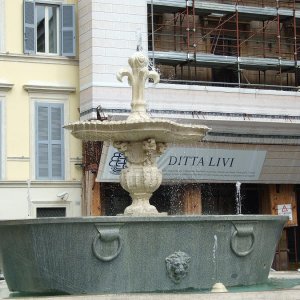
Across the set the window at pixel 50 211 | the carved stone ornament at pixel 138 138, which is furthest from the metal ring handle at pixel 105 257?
the window at pixel 50 211

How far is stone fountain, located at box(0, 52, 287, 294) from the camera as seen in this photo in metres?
12.1

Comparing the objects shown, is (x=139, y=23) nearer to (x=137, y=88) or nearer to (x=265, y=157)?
(x=265, y=157)

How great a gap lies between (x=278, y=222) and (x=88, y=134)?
3468 millimetres

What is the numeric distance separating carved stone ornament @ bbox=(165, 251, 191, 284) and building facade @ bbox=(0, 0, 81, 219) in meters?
13.4

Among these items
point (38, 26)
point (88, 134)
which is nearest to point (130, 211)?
point (88, 134)

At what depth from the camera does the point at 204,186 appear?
90.6ft

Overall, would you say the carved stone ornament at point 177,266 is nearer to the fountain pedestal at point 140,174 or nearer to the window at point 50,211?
the fountain pedestal at point 140,174

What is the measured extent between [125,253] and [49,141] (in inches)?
557

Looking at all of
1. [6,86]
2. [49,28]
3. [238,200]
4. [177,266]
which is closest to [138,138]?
[177,266]

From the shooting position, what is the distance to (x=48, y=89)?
26.1 metres

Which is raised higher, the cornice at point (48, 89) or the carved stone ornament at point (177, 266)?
the cornice at point (48, 89)

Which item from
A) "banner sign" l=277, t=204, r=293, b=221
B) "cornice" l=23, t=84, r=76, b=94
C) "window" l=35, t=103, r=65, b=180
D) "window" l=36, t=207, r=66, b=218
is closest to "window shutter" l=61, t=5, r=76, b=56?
"cornice" l=23, t=84, r=76, b=94

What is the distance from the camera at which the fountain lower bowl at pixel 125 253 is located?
1205 centimetres

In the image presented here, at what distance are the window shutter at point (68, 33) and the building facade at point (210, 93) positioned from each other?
10.9 inches
